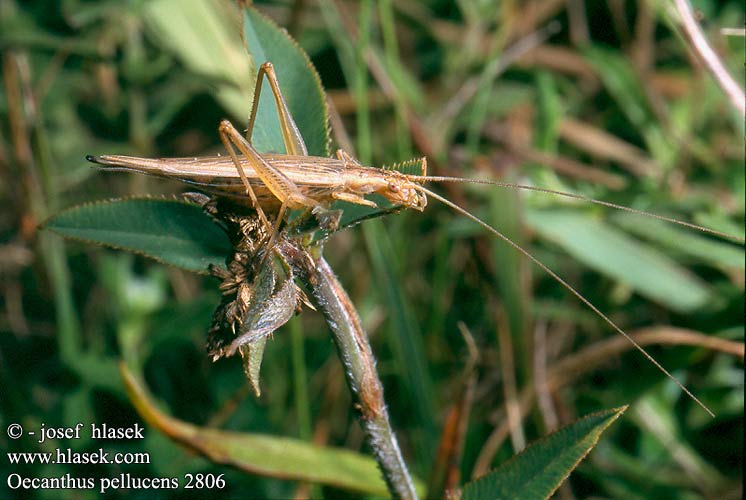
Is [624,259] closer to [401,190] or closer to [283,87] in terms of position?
[401,190]

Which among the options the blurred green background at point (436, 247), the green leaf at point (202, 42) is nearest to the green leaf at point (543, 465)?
the blurred green background at point (436, 247)

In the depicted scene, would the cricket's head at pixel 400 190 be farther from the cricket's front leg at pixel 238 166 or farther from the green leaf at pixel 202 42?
the green leaf at pixel 202 42

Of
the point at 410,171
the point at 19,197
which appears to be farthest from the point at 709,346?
the point at 19,197

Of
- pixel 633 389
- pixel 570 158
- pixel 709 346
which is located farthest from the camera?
pixel 570 158

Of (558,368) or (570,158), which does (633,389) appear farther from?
(570,158)

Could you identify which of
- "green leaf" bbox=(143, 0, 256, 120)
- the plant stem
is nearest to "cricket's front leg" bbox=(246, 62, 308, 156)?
the plant stem

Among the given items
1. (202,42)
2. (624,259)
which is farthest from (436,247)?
(202,42)
